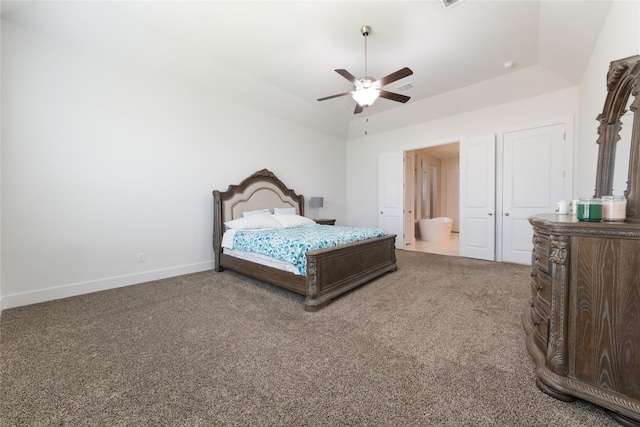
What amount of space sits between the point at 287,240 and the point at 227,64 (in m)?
2.82

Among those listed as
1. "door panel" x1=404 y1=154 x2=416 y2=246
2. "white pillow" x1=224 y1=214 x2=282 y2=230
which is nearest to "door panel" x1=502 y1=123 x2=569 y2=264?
"door panel" x1=404 y1=154 x2=416 y2=246

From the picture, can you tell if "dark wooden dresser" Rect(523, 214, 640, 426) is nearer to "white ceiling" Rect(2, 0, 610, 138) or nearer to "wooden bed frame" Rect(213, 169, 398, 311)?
"wooden bed frame" Rect(213, 169, 398, 311)

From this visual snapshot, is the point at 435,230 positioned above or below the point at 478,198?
below

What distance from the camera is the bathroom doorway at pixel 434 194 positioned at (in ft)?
21.2

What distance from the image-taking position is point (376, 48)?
325 cm

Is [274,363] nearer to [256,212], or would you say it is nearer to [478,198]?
[256,212]

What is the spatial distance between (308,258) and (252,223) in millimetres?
1654

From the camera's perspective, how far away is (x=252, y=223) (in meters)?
3.81

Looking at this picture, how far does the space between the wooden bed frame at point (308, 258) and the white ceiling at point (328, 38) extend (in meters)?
1.68

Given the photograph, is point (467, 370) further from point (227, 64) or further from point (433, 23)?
point (227, 64)

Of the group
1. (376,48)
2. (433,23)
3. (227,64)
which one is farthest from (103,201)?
(433,23)

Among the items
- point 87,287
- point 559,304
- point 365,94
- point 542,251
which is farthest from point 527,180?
point 87,287

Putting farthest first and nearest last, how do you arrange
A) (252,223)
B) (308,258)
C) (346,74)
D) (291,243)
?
(252,223)
(291,243)
(346,74)
(308,258)

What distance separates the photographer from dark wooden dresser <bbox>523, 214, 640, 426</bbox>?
3.59ft
